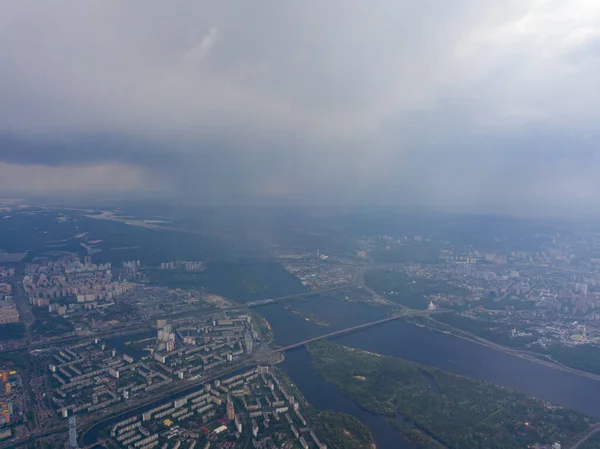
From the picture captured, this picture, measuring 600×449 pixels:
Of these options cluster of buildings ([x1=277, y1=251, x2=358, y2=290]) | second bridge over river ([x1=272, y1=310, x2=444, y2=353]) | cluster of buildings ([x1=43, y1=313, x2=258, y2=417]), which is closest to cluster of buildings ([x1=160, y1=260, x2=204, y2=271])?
cluster of buildings ([x1=277, y1=251, x2=358, y2=290])

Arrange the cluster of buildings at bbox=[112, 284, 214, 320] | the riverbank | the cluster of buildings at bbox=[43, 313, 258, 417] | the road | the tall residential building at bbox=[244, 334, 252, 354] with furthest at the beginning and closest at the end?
1. the cluster of buildings at bbox=[112, 284, 214, 320]
2. the tall residential building at bbox=[244, 334, 252, 354]
3. the riverbank
4. the cluster of buildings at bbox=[43, 313, 258, 417]
5. the road

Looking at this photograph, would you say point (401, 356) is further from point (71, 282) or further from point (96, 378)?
point (71, 282)

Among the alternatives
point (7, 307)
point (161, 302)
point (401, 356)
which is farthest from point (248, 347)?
point (7, 307)

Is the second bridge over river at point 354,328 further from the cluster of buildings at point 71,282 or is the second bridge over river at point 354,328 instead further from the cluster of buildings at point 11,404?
the cluster of buildings at point 71,282

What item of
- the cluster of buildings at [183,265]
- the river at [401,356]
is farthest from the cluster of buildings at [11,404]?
the cluster of buildings at [183,265]

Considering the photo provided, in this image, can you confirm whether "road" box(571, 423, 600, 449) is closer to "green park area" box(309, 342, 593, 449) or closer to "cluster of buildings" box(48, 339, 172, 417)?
"green park area" box(309, 342, 593, 449)

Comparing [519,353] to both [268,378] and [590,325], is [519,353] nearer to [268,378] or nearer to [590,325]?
[590,325]
